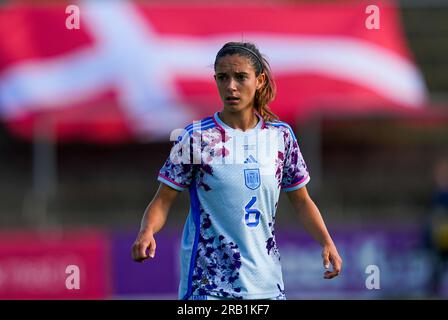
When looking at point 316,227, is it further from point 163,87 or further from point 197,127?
point 163,87

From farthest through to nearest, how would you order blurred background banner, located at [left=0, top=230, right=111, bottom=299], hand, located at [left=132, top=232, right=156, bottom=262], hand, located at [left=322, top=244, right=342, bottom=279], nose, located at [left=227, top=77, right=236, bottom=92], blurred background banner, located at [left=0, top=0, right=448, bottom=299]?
1. blurred background banner, located at [left=0, top=0, right=448, bottom=299]
2. blurred background banner, located at [left=0, top=230, right=111, bottom=299]
3. hand, located at [left=322, top=244, right=342, bottom=279]
4. nose, located at [left=227, top=77, right=236, bottom=92]
5. hand, located at [left=132, top=232, right=156, bottom=262]

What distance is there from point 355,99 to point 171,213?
312 centimetres

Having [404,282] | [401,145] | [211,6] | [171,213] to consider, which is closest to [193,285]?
[404,282]

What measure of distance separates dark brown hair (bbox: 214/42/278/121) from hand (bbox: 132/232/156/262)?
791 millimetres

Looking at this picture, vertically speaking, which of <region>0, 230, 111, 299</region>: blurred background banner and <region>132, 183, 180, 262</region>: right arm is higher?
<region>132, 183, 180, 262</region>: right arm

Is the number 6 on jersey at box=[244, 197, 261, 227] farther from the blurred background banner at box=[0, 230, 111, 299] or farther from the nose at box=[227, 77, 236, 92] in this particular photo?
the blurred background banner at box=[0, 230, 111, 299]

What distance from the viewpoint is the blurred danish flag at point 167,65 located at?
1620 cm

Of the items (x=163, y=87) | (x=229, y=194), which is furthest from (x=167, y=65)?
(x=229, y=194)

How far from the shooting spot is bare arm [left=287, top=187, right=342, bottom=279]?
16.8 feet

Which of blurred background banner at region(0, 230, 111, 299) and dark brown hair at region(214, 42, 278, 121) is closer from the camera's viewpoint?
dark brown hair at region(214, 42, 278, 121)

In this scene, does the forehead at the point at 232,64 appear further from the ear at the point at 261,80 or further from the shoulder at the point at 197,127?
the shoulder at the point at 197,127

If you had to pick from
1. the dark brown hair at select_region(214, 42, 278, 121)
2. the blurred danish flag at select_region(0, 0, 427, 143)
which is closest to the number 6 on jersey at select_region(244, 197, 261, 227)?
the dark brown hair at select_region(214, 42, 278, 121)

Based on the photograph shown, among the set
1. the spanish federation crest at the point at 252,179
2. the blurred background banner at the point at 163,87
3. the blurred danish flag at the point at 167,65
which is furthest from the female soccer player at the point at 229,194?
the blurred danish flag at the point at 167,65

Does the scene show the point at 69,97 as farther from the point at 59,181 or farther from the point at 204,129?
the point at 204,129
